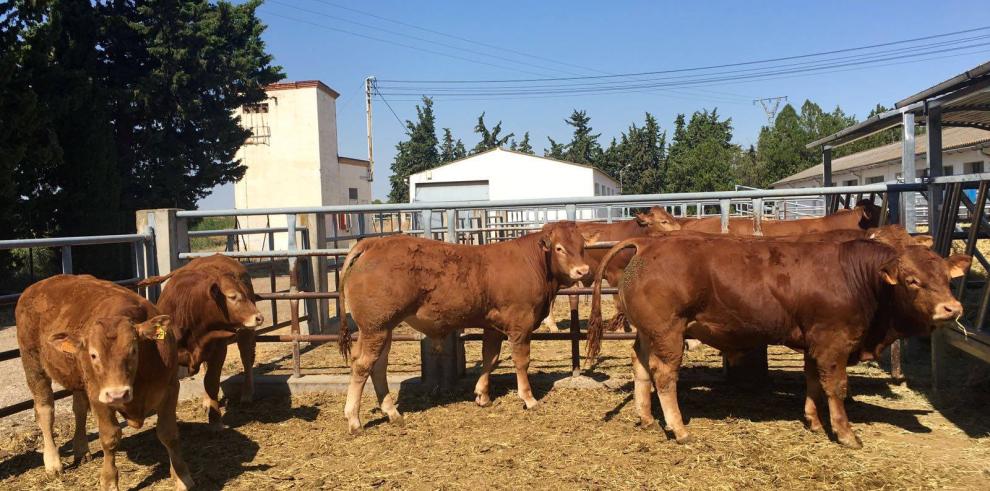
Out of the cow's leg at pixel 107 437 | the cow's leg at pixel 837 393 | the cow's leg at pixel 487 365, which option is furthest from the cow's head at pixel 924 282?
the cow's leg at pixel 107 437

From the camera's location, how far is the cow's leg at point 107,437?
167 inches

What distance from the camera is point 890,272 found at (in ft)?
Result: 15.5

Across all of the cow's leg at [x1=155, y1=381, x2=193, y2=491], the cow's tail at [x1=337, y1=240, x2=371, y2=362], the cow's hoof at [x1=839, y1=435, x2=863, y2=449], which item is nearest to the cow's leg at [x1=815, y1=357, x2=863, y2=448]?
the cow's hoof at [x1=839, y1=435, x2=863, y2=449]

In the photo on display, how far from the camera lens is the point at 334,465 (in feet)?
16.1

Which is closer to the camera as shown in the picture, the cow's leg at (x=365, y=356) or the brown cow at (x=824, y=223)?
the cow's leg at (x=365, y=356)

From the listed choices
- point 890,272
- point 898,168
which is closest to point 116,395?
point 890,272

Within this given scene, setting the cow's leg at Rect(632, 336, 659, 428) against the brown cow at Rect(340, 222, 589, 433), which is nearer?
the cow's leg at Rect(632, 336, 659, 428)

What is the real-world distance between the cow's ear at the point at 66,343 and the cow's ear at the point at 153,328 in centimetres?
38

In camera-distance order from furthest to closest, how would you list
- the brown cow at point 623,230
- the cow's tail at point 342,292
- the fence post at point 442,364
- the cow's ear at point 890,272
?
the brown cow at point 623,230 → the fence post at point 442,364 → the cow's tail at point 342,292 → the cow's ear at point 890,272

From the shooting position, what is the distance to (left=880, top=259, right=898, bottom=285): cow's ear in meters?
4.70

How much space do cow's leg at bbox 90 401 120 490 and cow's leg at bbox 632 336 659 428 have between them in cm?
380

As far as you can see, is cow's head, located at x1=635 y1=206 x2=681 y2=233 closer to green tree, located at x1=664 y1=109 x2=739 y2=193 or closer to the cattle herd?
the cattle herd

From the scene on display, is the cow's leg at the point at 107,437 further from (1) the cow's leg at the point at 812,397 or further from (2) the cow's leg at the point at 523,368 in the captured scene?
(1) the cow's leg at the point at 812,397

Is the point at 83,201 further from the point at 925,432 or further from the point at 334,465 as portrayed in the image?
the point at 925,432
